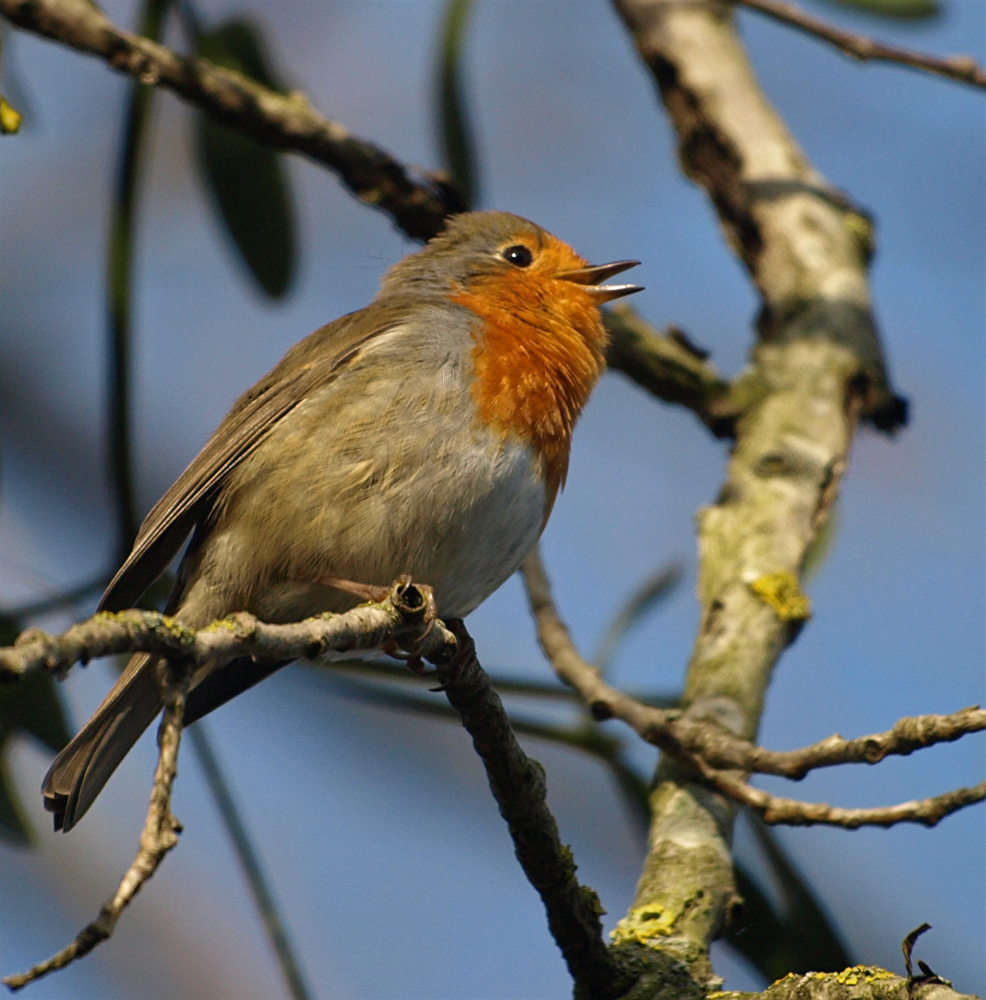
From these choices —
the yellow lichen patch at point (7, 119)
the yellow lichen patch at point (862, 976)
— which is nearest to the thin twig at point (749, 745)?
the yellow lichen patch at point (862, 976)

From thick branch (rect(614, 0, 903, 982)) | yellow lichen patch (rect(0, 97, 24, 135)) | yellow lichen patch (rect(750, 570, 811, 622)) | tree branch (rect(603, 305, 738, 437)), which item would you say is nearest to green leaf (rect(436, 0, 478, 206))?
thick branch (rect(614, 0, 903, 982))

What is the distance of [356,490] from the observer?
10.6 feet

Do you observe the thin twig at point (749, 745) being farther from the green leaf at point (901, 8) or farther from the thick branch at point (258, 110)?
the green leaf at point (901, 8)

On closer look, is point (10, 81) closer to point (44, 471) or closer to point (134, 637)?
point (44, 471)

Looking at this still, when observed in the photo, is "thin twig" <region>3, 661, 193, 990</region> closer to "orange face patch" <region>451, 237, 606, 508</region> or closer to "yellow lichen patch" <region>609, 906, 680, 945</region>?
"yellow lichen patch" <region>609, 906, 680, 945</region>

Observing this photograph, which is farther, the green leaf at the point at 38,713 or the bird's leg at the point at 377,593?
the green leaf at the point at 38,713

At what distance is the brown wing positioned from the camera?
3418mm

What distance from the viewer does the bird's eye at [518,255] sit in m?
4.36

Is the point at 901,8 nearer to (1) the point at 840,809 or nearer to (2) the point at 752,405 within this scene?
(2) the point at 752,405

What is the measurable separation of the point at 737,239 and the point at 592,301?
3.05 ft

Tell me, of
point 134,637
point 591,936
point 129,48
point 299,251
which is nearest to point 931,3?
point 299,251

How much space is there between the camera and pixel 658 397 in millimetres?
4684

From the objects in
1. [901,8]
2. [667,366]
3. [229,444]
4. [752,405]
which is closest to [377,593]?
[229,444]

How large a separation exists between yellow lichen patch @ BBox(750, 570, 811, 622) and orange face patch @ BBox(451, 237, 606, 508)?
0.66 metres
